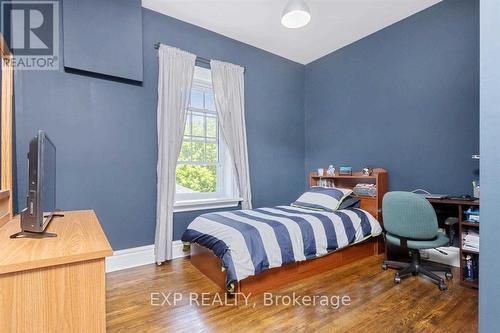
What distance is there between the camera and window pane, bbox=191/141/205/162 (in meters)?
3.53

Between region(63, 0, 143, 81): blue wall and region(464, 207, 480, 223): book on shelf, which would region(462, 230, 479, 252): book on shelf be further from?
region(63, 0, 143, 81): blue wall

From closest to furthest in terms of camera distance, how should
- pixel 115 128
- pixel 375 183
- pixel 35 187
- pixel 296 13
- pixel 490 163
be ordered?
pixel 490 163
pixel 35 187
pixel 296 13
pixel 115 128
pixel 375 183

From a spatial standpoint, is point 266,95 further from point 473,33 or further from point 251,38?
point 473,33

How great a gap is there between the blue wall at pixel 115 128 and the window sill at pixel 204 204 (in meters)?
0.09

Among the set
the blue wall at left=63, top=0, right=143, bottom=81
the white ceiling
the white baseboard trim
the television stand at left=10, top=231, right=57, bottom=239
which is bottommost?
the white baseboard trim

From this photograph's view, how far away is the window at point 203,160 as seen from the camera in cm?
344

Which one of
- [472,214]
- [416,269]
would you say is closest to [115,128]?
[416,269]

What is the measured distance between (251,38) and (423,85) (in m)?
2.31

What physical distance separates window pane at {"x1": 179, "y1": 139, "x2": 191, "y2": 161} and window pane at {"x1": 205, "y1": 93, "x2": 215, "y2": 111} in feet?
1.92

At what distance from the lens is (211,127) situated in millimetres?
3711

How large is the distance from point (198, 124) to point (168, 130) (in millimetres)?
607

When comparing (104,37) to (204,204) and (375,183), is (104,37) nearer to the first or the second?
(204,204)

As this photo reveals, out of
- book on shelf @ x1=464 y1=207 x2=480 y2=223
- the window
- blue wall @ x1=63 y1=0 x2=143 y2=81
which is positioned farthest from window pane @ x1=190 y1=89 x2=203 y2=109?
book on shelf @ x1=464 y1=207 x2=480 y2=223

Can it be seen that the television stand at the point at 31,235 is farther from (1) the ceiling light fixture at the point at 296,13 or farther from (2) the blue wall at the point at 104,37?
(1) the ceiling light fixture at the point at 296,13
